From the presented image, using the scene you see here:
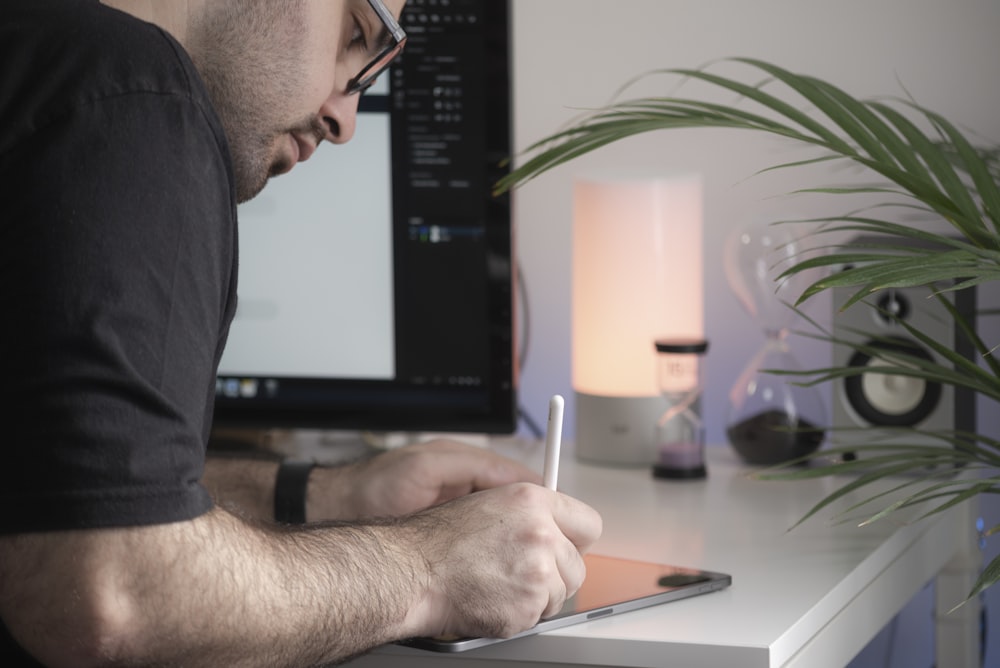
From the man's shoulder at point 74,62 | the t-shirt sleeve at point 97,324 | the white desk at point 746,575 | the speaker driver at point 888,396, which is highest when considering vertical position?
the man's shoulder at point 74,62

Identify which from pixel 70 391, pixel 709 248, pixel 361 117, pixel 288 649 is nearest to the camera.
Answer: pixel 70 391

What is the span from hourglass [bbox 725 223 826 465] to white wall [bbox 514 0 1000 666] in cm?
5

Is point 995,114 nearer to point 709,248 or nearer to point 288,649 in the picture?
point 709,248

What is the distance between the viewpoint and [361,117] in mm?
1510

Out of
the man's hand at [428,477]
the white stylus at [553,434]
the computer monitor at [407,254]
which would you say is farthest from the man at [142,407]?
the computer monitor at [407,254]

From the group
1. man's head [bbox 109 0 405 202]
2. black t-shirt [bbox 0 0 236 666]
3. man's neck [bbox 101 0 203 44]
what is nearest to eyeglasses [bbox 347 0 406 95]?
man's head [bbox 109 0 405 202]

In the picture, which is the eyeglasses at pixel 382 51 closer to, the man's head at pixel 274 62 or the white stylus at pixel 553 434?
the man's head at pixel 274 62

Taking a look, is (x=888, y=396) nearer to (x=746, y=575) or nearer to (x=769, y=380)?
(x=769, y=380)

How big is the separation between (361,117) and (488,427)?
0.38 meters

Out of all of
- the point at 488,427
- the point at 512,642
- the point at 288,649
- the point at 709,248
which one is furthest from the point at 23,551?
the point at 709,248

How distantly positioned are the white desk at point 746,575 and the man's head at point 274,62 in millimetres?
405

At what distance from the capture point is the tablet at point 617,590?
95 centimetres

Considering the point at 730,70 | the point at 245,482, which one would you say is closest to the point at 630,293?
the point at 730,70

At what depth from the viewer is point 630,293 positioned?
161 cm
